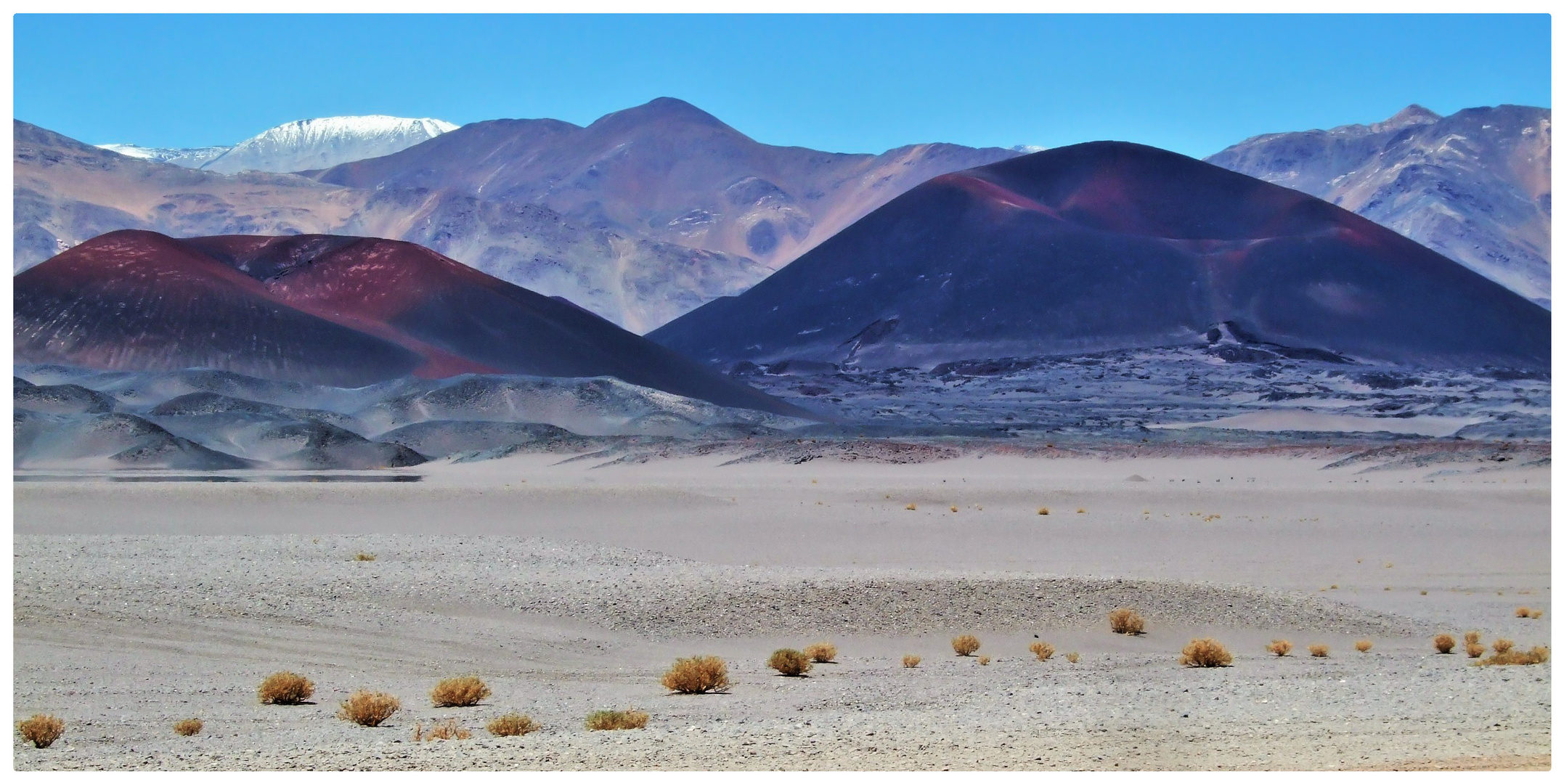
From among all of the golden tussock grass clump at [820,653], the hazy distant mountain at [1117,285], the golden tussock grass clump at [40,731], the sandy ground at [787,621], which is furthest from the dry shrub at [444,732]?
the hazy distant mountain at [1117,285]

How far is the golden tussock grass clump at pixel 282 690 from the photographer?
9.73m

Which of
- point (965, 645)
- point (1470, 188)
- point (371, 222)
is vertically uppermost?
point (1470, 188)

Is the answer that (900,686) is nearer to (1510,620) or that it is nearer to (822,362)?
(1510,620)

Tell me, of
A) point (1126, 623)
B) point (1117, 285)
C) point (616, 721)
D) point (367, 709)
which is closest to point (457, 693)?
point (367, 709)

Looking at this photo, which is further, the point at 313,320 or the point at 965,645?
the point at 313,320

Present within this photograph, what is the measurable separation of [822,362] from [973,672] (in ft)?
281

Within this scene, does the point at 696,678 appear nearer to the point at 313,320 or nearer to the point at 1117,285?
the point at 313,320

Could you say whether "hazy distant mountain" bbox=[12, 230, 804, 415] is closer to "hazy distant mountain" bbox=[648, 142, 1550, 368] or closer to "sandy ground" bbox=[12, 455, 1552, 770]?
"hazy distant mountain" bbox=[648, 142, 1550, 368]

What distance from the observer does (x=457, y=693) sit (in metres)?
9.71

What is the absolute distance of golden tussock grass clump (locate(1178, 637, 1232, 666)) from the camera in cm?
1173

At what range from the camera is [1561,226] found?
6.77 metres

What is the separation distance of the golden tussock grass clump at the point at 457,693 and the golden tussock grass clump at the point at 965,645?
462 cm

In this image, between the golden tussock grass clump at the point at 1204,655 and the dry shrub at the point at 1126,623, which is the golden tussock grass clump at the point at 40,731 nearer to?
the golden tussock grass clump at the point at 1204,655

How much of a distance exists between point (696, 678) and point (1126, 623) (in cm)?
541
